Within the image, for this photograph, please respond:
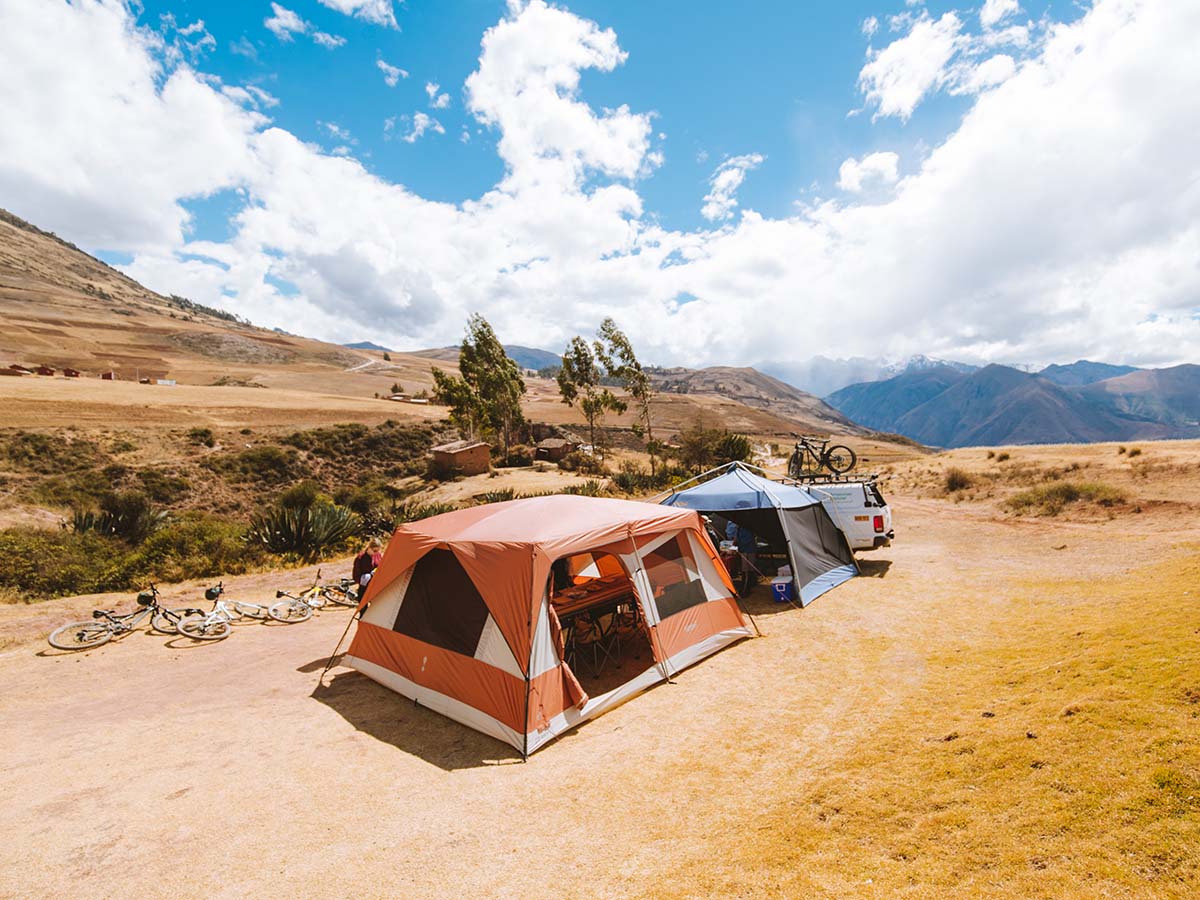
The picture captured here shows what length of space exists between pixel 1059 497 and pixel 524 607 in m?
20.5

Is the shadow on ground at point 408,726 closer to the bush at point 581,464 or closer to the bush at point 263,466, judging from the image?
the bush at point 581,464

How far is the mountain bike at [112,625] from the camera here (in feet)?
25.9

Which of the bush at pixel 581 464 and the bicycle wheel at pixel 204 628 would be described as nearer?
the bicycle wheel at pixel 204 628

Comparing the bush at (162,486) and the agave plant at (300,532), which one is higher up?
the bush at (162,486)

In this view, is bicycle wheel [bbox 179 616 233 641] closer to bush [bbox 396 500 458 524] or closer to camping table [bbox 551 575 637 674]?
camping table [bbox 551 575 637 674]

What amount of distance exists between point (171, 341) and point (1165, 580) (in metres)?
132

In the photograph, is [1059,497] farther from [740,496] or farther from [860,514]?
[740,496]

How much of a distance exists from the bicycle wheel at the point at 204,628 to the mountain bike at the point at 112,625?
0.15 m

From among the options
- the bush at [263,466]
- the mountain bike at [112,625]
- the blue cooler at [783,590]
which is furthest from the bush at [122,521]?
the blue cooler at [783,590]

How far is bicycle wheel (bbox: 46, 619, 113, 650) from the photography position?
782 cm

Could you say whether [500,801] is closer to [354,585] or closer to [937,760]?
[937,760]

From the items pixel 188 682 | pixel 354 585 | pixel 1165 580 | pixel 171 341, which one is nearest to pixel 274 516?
pixel 354 585

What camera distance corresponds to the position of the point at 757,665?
7.21 m

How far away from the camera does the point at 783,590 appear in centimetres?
971
